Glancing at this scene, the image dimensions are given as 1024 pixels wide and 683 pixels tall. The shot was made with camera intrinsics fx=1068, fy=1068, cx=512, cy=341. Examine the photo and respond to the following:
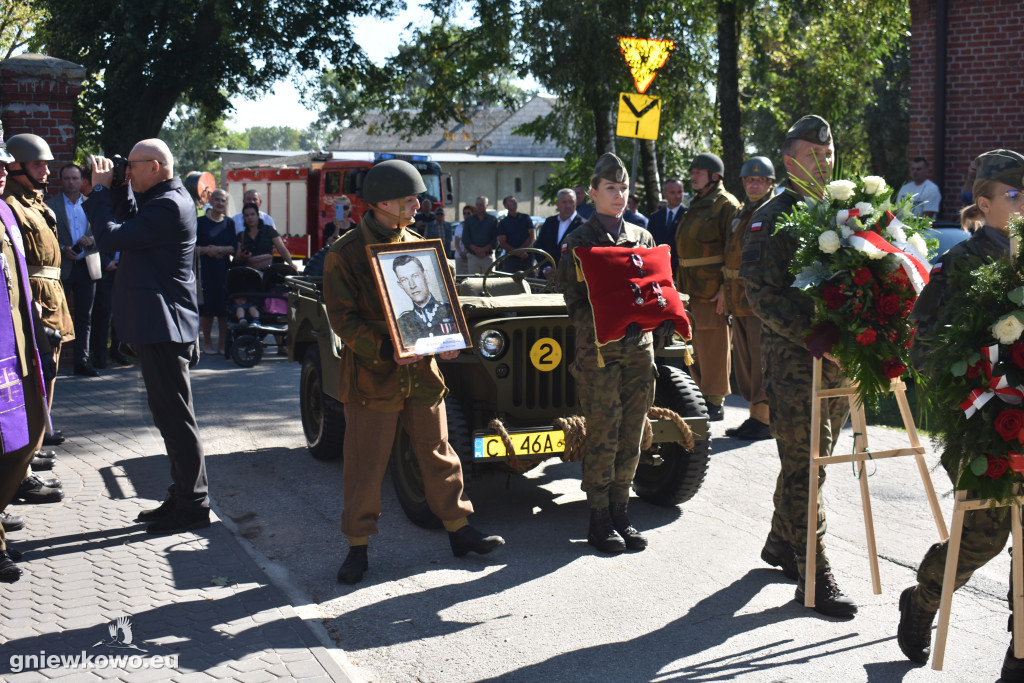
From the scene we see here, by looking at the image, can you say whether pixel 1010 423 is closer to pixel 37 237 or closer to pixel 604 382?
A: pixel 604 382

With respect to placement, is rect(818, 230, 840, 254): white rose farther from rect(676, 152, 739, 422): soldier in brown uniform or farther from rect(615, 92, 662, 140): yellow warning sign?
rect(615, 92, 662, 140): yellow warning sign

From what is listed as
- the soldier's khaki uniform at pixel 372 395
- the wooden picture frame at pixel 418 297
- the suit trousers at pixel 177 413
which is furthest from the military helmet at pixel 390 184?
the suit trousers at pixel 177 413

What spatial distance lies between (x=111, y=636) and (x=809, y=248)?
349 centimetres

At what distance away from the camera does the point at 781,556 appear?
5.49 metres

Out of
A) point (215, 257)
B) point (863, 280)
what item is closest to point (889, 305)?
point (863, 280)

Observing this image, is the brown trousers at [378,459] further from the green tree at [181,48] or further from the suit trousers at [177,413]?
the green tree at [181,48]

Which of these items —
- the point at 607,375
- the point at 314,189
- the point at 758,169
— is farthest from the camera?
the point at 314,189

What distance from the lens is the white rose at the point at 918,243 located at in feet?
15.4

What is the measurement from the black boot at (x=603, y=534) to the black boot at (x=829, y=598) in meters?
1.11

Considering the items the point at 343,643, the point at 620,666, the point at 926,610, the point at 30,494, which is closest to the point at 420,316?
the point at 343,643

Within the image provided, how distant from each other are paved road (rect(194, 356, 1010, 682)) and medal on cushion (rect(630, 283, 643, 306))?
4.61 ft

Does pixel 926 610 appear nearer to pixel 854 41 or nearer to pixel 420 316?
pixel 420 316

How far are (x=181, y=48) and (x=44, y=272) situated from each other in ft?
50.6

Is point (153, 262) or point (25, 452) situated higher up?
point (153, 262)
